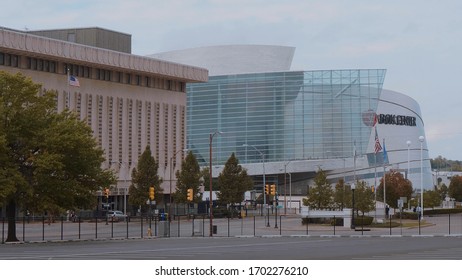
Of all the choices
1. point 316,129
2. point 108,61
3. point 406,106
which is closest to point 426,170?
point 406,106

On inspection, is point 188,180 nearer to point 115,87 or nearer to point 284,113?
point 115,87

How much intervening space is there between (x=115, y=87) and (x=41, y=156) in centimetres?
6911

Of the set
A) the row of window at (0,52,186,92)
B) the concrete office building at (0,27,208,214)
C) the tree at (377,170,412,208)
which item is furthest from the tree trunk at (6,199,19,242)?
the tree at (377,170,412,208)

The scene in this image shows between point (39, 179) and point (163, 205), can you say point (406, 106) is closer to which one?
point (163, 205)

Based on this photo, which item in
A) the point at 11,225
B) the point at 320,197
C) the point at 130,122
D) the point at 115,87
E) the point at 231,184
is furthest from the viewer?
the point at 130,122

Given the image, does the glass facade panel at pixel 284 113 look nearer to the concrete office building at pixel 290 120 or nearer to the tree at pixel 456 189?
the concrete office building at pixel 290 120

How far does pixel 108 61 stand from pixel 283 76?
2343 inches

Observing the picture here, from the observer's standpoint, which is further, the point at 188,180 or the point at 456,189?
the point at 456,189

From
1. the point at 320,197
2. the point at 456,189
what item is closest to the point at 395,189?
the point at 320,197

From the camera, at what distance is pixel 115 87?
407 feet

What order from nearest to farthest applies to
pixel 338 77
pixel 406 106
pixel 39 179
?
pixel 39 179 → pixel 338 77 → pixel 406 106

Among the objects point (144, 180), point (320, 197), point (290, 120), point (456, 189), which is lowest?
point (320, 197)

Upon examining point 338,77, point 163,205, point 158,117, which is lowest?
point 163,205

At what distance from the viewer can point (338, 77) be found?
171125 mm
